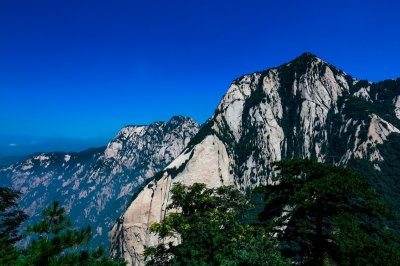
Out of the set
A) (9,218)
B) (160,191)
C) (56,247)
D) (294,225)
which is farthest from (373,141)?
(56,247)

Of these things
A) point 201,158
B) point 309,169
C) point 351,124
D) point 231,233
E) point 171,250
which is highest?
point 351,124

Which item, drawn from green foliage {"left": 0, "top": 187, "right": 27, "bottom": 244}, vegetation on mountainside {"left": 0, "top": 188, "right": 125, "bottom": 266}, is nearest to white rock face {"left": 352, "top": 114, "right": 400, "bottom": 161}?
green foliage {"left": 0, "top": 187, "right": 27, "bottom": 244}

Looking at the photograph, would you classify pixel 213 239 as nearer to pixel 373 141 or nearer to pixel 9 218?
pixel 9 218

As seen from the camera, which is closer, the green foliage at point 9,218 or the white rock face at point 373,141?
the green foliage at point 9,218

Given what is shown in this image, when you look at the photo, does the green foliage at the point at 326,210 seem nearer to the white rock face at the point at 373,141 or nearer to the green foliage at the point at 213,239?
the green foliage at the point at 213,239

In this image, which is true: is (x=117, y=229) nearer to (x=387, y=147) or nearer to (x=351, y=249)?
(x=387, y=147)

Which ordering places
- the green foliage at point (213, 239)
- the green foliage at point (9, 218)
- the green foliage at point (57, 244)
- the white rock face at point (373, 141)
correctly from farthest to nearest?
1. the white rock face at point (373, 141)
2. the green foliage at point (9, 218)
3. the green foliage at point (213, 239)
4. the green foliage at point (57, 244)

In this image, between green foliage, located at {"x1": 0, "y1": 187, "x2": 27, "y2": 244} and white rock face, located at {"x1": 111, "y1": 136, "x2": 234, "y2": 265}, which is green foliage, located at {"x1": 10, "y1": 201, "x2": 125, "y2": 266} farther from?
white rock face, located at {"x1": 111, "y1": 136, "x2": 234, "y2": 265}

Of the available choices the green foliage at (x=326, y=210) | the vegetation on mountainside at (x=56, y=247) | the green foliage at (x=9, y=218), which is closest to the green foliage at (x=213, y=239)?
the green foliage at (x=326, y=210)

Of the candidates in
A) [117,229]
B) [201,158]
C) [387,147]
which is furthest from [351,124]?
[117,229]
